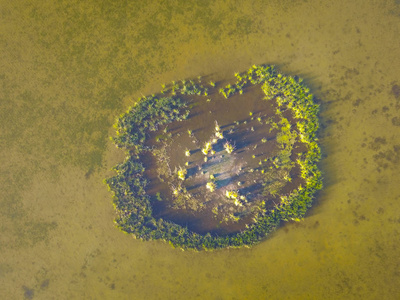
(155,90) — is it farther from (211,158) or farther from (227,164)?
(227,164)

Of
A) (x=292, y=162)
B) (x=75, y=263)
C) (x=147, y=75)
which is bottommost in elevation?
(x=75, y=263)

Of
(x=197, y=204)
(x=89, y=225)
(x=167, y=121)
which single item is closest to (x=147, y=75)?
(x=167, y=121)

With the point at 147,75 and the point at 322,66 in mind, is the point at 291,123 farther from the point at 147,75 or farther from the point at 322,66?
the point at 147,75

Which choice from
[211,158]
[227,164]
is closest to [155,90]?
[211,158]

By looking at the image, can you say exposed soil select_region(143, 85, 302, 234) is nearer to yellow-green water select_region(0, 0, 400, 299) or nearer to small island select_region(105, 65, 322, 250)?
small island select_region(105, 65, 322, 250)

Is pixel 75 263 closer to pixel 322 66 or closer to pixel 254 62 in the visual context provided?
pixel 254 62

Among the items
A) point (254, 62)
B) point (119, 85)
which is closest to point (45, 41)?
point (119, 85)

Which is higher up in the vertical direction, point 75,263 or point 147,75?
point 147,75
